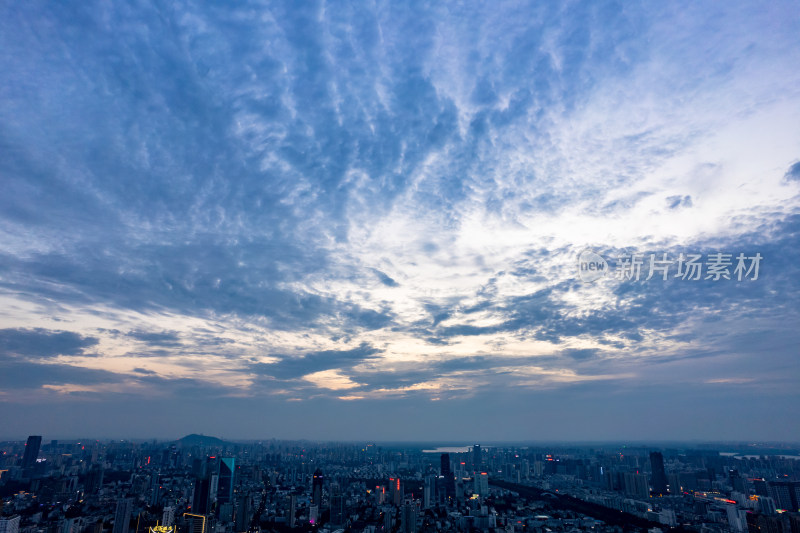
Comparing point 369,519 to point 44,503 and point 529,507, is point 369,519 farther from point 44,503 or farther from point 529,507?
Answer: point 44,503

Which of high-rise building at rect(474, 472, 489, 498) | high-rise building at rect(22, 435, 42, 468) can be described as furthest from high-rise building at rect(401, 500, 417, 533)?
high-rise building at rect(22, 435, 42, 468)

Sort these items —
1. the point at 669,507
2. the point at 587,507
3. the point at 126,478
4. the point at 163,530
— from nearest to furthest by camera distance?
the point at 163,530
the point at 669,507
the point at 587,507
the point at 126,478

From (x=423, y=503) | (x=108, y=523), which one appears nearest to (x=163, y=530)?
(x=108, y=523)

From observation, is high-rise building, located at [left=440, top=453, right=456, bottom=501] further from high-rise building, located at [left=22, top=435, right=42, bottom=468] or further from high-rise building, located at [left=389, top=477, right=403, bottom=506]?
high-rise building, located at [left=22, top=435, right=42, bottom=468]

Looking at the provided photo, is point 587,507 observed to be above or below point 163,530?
below

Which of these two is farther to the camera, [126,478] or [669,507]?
[126,478]

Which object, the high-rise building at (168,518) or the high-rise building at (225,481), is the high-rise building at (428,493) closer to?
the high-rise building at (225,481)

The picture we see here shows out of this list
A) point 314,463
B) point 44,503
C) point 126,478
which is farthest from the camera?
point 314,463
